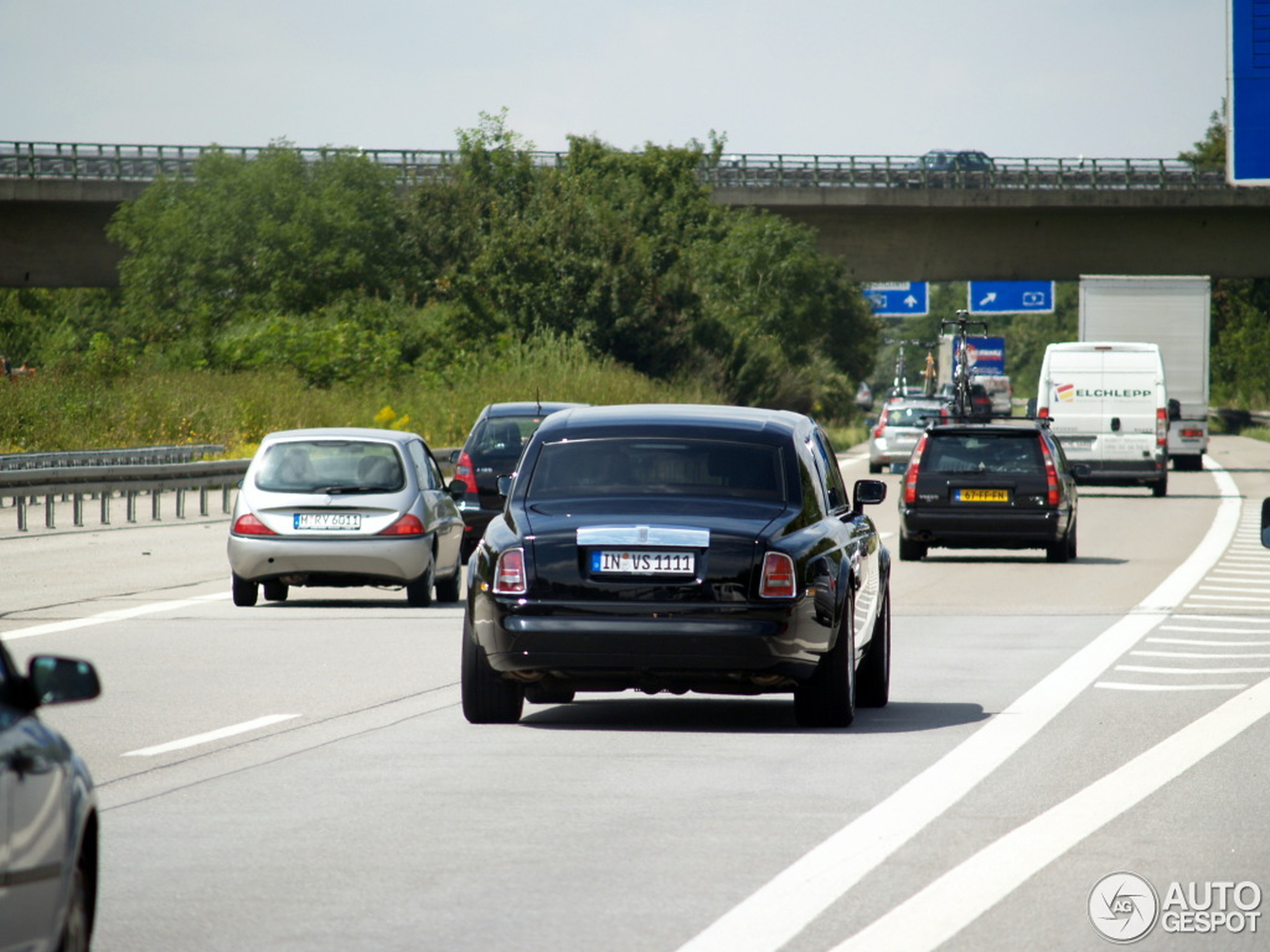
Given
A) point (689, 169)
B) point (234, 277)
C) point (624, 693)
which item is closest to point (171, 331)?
point (234, 277)

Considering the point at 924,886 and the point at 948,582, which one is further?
the point at 948,582

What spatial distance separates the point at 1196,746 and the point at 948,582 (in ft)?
38.2

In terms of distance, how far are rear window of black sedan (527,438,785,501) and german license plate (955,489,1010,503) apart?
1379 cm

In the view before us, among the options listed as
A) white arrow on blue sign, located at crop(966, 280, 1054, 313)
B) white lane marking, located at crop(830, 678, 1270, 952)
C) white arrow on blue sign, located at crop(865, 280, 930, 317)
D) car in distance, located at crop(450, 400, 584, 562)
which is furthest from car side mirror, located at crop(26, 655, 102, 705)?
white arrow on blue sign, located at crop(865, 280, 930, 317)

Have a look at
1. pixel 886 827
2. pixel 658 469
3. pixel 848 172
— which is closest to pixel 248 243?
pixel 848 172

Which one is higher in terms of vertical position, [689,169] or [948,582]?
[689,169]

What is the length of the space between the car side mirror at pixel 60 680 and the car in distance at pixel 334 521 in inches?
496

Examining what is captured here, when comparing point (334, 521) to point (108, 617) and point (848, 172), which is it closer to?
point (108, 617)

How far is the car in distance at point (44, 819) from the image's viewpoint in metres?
4.35

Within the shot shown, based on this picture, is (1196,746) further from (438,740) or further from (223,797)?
(223,797)

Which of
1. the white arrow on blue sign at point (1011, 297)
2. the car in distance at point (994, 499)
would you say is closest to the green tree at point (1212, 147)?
the white arrow on blue sign at point (1011, 297)

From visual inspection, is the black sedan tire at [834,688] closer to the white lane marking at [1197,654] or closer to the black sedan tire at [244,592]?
the white lane marking at [1197,654]

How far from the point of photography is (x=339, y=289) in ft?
241

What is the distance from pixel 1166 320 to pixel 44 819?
1984 inches
